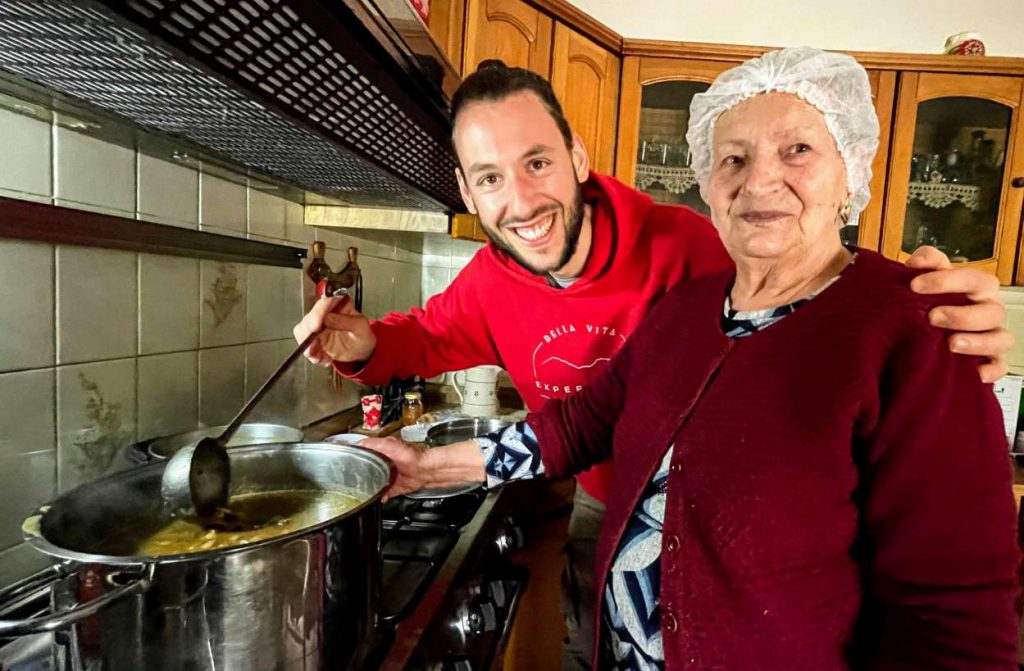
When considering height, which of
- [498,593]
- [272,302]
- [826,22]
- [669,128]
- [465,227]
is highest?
[826,22]

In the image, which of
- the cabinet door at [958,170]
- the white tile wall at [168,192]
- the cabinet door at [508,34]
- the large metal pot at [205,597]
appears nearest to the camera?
the large metal pot at [205,597]

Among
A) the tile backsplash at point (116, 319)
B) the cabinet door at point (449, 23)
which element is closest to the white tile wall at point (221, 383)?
the tile backsplash at point (116, 319)

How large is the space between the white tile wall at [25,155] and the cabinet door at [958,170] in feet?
7.90

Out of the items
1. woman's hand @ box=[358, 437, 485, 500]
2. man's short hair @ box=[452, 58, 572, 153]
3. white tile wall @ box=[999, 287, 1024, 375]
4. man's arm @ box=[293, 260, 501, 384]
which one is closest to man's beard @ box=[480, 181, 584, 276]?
man's short hair @ box=[452, 58, 572, 153]

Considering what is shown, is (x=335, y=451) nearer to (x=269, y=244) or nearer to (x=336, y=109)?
(x=336, y=109)

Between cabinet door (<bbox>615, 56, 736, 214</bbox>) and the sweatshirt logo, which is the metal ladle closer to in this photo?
the sweatshirt logo

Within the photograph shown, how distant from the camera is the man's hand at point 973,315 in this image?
55cm

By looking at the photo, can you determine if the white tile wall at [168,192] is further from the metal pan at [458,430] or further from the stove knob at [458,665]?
the stove knob at [458,665]

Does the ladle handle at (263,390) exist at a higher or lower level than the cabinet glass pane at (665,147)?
lower

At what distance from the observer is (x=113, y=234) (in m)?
0.87

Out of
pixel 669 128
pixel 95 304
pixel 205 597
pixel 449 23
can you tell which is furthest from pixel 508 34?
pixel 205 597

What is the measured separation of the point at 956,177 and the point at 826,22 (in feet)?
2.52

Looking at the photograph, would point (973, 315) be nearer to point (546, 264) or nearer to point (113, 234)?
point (546, 264)

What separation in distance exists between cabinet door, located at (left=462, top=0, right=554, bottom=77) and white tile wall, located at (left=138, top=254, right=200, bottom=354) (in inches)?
38.4
